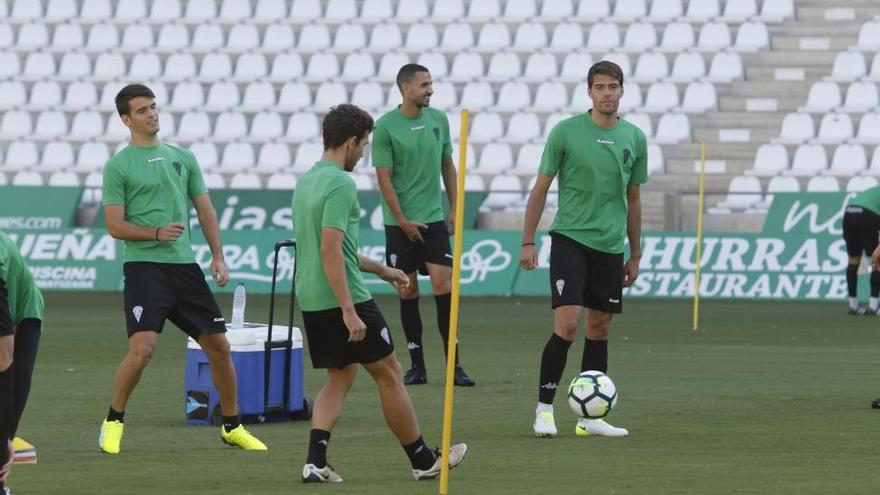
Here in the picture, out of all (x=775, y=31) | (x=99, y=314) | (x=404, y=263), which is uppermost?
(x=775, y=31)

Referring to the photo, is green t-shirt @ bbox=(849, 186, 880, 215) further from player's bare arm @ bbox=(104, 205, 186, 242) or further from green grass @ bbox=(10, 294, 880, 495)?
player's bare arm @ bbox=(104, 205, 186, 242)

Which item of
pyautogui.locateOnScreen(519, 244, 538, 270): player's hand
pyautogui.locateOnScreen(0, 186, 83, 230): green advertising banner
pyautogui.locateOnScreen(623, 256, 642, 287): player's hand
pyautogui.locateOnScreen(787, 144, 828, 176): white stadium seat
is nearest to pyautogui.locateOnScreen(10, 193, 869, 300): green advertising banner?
pyautogui.locateOnScreen(0, 186, 83, 230): green advertising banner

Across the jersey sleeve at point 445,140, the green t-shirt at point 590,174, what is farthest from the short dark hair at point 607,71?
the jersey sleeve at point 445,140

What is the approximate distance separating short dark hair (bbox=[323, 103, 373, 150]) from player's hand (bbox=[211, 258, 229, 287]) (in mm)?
1661

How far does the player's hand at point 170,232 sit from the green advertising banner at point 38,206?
19529mm

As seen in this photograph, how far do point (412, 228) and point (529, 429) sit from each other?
9.69 feet

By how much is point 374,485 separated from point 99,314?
1450cm

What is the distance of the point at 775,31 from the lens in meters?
30.8

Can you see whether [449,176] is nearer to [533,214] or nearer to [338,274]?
[533,214]

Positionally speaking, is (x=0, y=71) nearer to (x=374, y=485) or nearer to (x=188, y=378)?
(x=188, y=378)

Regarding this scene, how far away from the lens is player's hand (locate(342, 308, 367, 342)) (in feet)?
24.9

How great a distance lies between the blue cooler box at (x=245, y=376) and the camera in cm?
1026

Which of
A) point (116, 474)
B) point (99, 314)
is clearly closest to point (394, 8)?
point (99, 314)

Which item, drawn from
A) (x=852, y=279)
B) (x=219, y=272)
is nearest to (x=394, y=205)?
(x=219, y=272)
